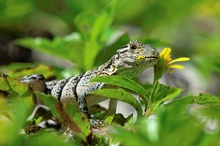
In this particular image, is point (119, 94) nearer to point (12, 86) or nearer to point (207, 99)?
point (207, 99)

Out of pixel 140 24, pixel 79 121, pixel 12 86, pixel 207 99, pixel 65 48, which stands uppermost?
pixel 140 24

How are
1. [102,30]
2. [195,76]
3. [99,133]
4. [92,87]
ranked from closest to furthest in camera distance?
[99,133] < [92,87] < [102,30] < [195,76]

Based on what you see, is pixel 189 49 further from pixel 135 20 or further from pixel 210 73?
pixel 210 73

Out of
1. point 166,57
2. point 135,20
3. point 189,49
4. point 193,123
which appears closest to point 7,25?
point 135,20

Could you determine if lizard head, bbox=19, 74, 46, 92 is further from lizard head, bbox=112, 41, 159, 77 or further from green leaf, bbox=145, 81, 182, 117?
green leaf, bbox=145, 81, 182, 117

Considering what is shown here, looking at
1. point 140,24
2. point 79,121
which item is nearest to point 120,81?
point 79,121


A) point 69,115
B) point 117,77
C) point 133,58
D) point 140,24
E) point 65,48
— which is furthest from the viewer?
point 140,24

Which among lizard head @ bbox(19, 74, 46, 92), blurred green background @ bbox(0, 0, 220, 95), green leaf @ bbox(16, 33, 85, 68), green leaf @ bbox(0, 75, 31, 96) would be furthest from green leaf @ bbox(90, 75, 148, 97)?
blurred green background @ bbox(0, 0, 220, 95)
